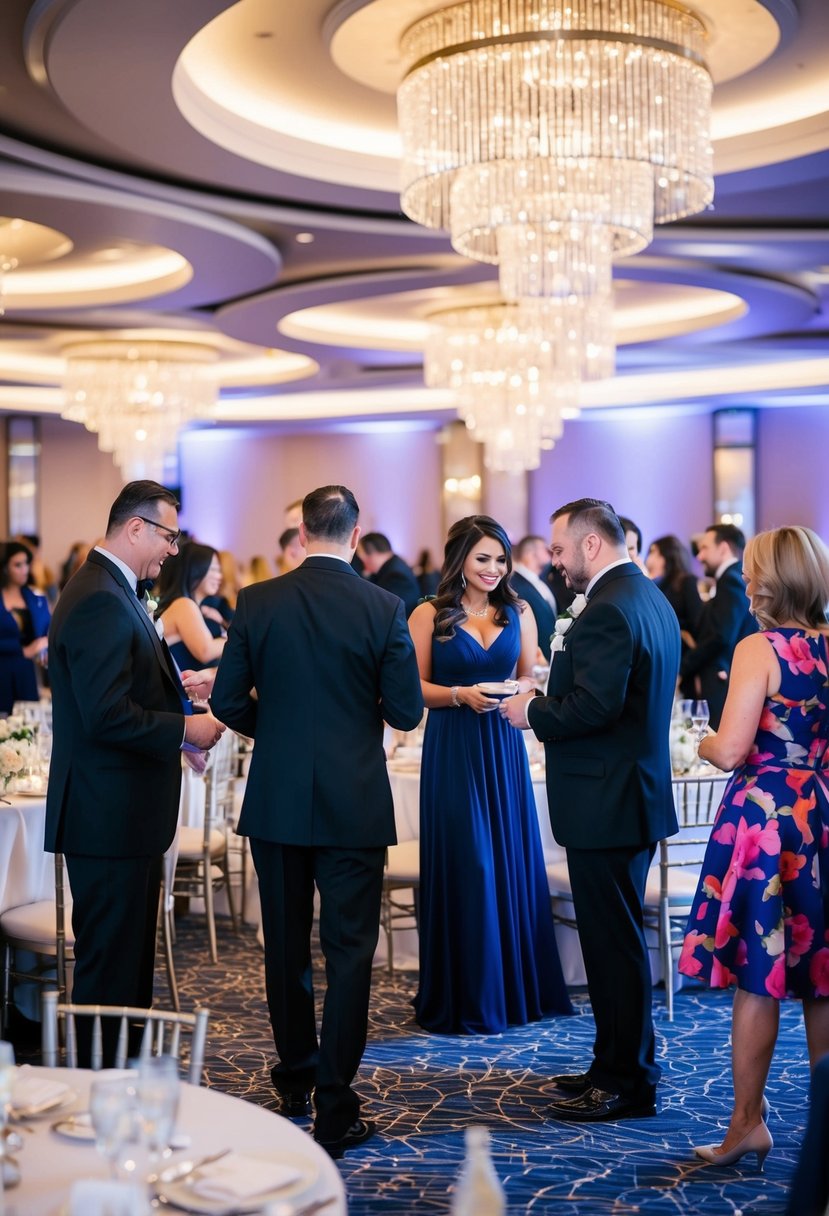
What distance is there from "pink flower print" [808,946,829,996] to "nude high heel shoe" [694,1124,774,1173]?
1.34 ft

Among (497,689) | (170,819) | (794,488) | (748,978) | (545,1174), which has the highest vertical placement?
(794,488)

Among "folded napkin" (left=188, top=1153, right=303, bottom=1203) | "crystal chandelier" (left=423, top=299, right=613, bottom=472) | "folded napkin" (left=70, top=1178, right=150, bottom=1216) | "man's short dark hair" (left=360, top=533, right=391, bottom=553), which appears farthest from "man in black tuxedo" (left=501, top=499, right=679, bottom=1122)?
"man's short dark hair" (left=360, top=533, right=391, bottom=553)

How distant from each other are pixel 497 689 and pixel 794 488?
1316cm

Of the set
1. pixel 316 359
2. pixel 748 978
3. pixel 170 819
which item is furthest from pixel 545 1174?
pixel 316 359

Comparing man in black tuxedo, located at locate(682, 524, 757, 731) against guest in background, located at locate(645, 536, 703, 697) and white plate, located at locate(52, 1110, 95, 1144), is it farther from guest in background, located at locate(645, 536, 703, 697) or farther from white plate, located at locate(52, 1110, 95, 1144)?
white plate, located at locate(52, 1110, 95, 1144)

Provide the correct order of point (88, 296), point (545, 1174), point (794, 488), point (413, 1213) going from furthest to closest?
point (794, 488) < point (88, 296) < point (545, 1174) < point (413, 1213)

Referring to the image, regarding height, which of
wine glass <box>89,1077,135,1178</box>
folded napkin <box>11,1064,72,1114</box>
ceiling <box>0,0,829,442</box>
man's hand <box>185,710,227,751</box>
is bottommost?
folded napkin <box>11,1064,72,1114</box>

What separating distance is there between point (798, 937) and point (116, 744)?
186 centimetres

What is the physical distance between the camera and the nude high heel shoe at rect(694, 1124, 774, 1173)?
3.65 m

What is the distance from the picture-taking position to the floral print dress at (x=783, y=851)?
3541 mm

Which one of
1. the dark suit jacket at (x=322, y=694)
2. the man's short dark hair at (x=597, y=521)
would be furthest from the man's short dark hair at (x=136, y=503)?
the man's short dark hair at (x=597, y=521)

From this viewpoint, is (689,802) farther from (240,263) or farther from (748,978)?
(240,263)

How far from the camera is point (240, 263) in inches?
351

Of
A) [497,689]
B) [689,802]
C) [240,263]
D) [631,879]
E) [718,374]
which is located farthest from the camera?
[718,374]
